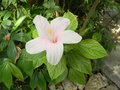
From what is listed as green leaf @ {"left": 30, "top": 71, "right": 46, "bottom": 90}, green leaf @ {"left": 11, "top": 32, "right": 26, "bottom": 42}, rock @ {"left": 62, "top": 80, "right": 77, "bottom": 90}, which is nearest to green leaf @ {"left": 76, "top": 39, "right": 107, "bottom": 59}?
green leaf @ {"left": 11, "top": 32, "right": 26, "bottom": 42}

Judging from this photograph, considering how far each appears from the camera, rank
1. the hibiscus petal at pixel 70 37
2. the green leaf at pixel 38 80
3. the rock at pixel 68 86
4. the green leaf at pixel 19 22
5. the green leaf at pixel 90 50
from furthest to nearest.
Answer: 1. the rock at pixel 68 86
2. the green leaf at pixel 38 80
3. the green leaf at pixel 19 22
4. the green leaf at pixel 90 50
5. the hibiscus petal at pixel 70 37

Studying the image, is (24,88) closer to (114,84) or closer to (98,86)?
(98,86)

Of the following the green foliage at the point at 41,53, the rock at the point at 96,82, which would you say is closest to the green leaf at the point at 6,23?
the green foliage at the point at 41,53

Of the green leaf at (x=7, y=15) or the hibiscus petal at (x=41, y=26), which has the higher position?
the hibiscus petal at (x=41, y=26)

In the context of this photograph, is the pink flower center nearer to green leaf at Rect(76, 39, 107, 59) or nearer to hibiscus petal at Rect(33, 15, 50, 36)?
hibiscus petal at Rect(33, 15, 50, 36)

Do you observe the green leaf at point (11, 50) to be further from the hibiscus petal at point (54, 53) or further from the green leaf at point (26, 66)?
the hibiscus petal at point (54, 53)

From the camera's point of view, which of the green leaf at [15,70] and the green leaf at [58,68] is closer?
the green leaf at [58,68]
